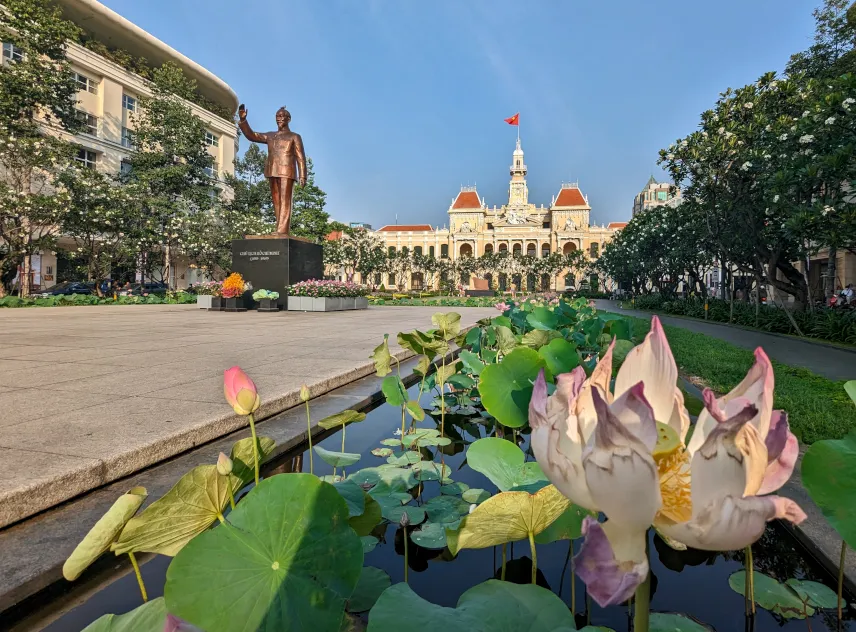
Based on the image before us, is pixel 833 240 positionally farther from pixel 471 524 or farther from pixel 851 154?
pixel 471 524

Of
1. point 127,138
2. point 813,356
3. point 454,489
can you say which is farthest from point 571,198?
point 454,489

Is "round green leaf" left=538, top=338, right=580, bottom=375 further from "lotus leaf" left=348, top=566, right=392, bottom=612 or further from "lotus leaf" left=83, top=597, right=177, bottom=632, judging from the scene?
"lotus leaf" left=83, top=597, right=177, bottom=632

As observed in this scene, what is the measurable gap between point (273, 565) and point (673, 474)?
21.9 inches

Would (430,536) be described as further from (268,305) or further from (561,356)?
(268,305)

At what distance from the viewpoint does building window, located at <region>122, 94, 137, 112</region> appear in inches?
1194

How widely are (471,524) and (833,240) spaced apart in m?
11.5

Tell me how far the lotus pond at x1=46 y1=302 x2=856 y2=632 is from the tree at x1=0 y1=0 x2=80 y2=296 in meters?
21.0

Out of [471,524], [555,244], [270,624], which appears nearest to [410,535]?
[471,524]

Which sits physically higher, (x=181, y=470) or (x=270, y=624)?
(x=270, y=624)

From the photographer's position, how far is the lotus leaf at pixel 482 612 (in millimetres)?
580

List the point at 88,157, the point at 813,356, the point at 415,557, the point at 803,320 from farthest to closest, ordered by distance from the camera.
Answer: the point at 88,157 → the point at 803,320 → the point at 813,356 → the point at 415,557

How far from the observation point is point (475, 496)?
164cm

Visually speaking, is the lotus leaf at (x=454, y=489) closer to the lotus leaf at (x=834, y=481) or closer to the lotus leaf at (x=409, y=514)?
the lotus leaf at (x=409, y=514)

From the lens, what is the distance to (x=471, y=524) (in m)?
0.84
